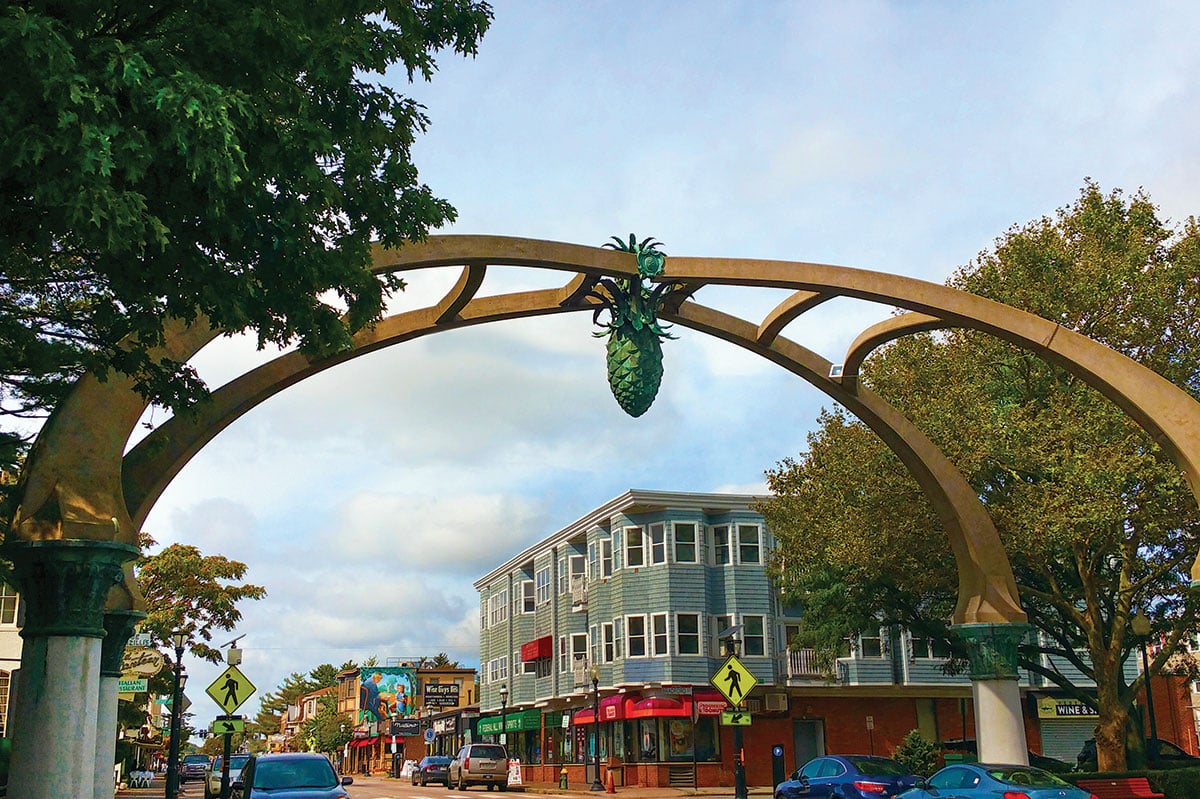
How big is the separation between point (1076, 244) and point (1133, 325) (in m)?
2.43

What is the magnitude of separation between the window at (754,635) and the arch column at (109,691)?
33.6 metres

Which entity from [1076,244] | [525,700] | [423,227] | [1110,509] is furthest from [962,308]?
[525,700]

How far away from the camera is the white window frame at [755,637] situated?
45.8 metres

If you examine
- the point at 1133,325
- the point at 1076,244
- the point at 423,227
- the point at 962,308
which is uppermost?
the point at 1076,244

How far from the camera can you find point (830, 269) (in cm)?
1622

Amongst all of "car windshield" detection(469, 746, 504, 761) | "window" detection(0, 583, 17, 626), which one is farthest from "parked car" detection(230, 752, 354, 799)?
"car windshield" detection(469, 746, 504, 761)

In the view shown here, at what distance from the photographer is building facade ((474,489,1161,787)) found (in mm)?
44750

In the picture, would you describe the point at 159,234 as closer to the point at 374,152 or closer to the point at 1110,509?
the point at 374,152

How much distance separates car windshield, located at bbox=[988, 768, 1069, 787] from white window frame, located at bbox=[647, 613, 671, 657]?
94.7 ft

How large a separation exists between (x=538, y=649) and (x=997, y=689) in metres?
39.3

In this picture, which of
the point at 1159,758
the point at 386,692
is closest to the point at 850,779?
the point at 1159,758

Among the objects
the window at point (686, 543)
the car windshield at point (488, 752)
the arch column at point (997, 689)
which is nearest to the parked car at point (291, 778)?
the arch column at point (997, 689)

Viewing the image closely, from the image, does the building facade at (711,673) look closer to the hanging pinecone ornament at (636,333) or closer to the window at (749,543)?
the window at (749,543)

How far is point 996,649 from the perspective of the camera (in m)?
18.2
